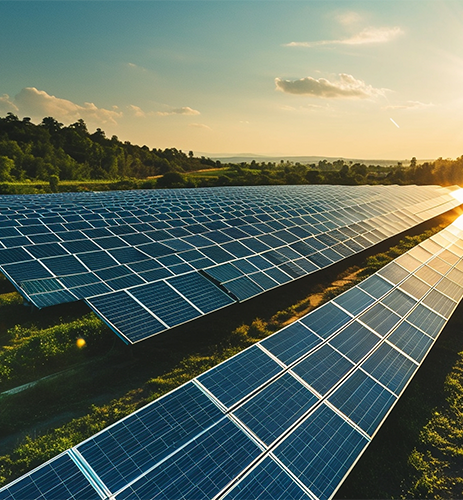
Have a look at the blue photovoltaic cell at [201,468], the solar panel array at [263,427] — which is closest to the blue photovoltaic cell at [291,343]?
the solar panel array at [263,427]

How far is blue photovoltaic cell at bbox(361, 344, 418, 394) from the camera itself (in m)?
9.64

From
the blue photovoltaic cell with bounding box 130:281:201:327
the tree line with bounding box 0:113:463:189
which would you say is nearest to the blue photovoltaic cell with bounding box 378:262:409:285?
the blue photovoltaic cell with bounding box 130:281:201:327

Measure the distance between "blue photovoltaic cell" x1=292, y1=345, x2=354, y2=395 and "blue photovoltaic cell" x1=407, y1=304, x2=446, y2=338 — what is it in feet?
17.1

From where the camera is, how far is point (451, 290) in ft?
56.3

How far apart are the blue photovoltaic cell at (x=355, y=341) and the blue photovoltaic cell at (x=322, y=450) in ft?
9.31

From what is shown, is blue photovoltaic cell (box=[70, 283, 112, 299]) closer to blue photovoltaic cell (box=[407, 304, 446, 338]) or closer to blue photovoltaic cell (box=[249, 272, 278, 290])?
blue photovoltaic cell (box=[249, 272, 278, 290])

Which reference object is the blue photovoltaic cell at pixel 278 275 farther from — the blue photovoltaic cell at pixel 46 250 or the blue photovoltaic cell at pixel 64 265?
the blue photovoltaic cell at pixel 46 250

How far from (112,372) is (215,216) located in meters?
16.4

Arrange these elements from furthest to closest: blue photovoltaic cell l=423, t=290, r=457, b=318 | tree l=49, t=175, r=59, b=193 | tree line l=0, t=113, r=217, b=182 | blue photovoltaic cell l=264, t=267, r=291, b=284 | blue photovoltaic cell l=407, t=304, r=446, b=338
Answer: tree line l=0, t=113, r=217, b=182 → tree l=49, t=175, r=59, b=193 → blue photovoltaic cell l=264, t=267, r=291, b=284 → blue photovoltaic cell l=423, t=290, r=457, b=318 → blue photovoltaic cell l=407, t=304, r=446, b=338

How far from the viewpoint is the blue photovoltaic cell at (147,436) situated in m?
6.19

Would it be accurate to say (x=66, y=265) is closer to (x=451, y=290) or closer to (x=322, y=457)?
(x=322, y=457)

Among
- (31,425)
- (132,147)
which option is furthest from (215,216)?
(132,147)

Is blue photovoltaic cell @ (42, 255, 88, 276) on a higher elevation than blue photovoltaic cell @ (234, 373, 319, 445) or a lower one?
higher

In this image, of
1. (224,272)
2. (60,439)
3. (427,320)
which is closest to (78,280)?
(60,439)
